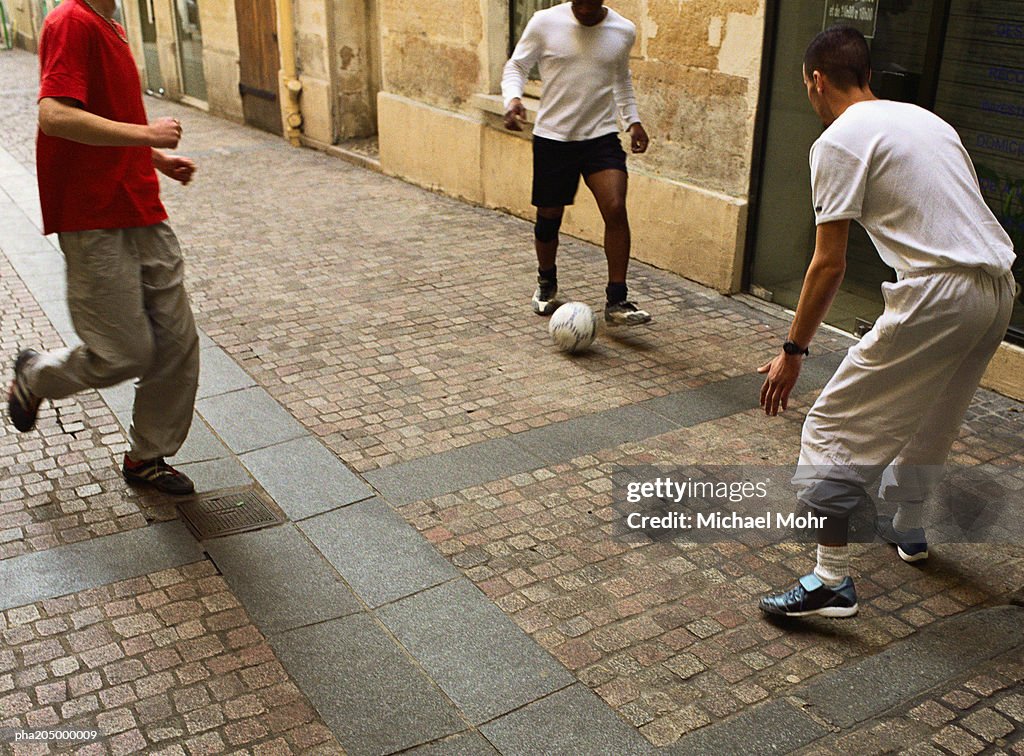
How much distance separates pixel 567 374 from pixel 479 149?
442 cm

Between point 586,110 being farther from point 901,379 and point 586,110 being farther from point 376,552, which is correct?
point 901,379

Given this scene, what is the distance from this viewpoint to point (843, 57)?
338 cm

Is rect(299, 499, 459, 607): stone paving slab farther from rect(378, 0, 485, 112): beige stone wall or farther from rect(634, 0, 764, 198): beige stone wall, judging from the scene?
rect(378, 0, 485, 112): beige stone wall

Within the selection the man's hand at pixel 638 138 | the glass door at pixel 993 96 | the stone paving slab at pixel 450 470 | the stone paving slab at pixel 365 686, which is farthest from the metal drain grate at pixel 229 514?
the glass door at pixel 993 96

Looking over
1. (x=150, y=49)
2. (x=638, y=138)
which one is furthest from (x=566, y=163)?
(x=150, y=49)

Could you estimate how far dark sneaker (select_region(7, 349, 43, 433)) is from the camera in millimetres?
4570

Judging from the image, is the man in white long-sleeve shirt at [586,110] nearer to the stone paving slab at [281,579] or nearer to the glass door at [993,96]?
the glass door at [993,96]

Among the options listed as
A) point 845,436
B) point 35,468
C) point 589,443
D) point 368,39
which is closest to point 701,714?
point 845,436

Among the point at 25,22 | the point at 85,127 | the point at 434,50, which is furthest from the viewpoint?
the point at 25,22

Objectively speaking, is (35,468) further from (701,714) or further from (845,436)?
(845,436)

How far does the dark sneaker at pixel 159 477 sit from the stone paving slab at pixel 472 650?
4.12 feet

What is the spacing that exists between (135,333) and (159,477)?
0.71 m

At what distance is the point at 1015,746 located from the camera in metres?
3.09

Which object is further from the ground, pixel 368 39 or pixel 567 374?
pixel 368 39
